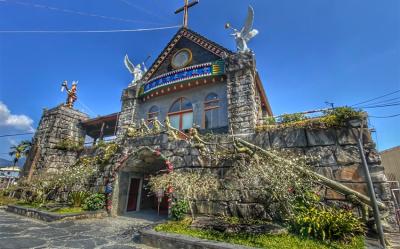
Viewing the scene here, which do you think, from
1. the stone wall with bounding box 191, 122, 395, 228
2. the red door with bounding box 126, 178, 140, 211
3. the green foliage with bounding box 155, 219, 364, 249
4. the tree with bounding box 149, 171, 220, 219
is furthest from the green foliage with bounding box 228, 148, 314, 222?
the red door with bounding box 126, 178, 140, 211

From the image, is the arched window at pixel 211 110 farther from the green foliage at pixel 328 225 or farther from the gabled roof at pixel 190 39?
the green foliage at pixel 328 225

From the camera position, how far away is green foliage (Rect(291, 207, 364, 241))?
5.40 meters

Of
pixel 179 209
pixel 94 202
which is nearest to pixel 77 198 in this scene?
pixel 94 202

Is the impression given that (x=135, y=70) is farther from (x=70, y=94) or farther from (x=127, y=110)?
(x=70, y=94)

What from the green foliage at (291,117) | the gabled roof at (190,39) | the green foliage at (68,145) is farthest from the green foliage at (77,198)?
the green foliage at (291,117)

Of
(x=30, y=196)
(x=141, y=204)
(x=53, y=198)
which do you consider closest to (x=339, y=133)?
(x=141, y=204)

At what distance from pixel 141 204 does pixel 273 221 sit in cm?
834

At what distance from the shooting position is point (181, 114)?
45.1ft

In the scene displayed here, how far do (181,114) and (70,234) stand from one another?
8.66 meters

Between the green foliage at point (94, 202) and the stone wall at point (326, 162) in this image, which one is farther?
the green foliage at point (94, 202)

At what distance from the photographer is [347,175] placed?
6859mm

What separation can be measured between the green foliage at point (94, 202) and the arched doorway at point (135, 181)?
612 mm

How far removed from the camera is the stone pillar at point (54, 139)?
15.6 meters

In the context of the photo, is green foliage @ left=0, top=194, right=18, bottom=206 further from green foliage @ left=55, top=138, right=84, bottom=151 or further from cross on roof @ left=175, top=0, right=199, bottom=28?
cross on roof @ left=175, top=0, right=199, bottom=28
